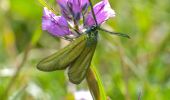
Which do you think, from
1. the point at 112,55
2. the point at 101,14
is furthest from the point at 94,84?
the point at 112,55

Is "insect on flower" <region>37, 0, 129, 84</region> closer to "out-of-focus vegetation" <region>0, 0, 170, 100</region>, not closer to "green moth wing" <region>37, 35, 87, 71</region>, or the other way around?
"green moth wing" <region>37, 35, 87, 71</region>

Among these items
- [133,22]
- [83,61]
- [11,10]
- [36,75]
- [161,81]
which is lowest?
[83,61]

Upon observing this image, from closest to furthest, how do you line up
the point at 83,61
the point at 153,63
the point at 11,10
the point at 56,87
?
the point at 83,61
the point at 56,87
the point at 153,63
the point at 11,10

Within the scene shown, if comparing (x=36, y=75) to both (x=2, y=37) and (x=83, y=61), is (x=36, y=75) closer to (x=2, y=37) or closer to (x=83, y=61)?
(x=2, y=37)

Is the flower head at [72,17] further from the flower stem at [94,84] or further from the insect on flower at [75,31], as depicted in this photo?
the flower stem at [94,84]

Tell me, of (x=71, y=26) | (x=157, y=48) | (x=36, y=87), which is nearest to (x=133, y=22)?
(x=157, y=48)

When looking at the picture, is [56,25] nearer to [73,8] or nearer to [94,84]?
[73,8]

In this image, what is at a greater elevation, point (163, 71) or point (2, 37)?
point (2, 37)

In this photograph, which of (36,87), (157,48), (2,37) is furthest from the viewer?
(2,37)
